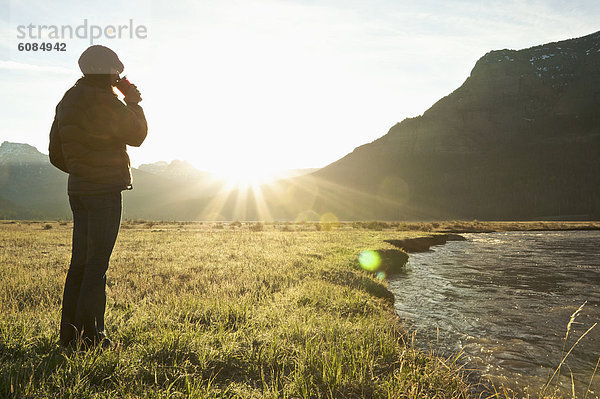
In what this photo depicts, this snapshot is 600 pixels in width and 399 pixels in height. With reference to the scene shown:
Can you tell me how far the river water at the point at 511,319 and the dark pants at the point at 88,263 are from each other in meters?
3.91

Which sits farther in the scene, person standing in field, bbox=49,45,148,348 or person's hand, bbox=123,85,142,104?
person's hand, bbox=123,85,142,104

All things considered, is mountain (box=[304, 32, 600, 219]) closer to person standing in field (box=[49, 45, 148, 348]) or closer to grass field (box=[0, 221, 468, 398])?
grass field (box=[0, 221, 468, 398])

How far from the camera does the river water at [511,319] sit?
16.2ft

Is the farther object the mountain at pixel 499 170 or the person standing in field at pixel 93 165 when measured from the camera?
the mountain at pixel 499 170

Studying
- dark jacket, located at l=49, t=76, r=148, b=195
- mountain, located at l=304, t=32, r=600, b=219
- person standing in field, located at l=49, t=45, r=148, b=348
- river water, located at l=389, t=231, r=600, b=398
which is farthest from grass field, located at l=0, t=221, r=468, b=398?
mountain, located at l=304, t=32, r=600, b=219

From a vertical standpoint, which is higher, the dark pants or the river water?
the dark pants

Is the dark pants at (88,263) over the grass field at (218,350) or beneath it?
over

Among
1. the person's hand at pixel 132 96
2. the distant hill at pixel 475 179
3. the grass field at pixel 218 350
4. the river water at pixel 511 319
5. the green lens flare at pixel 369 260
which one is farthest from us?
the distant hill at pixel 475 179

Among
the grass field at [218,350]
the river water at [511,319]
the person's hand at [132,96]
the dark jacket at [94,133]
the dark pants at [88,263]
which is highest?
the person's hand at [132,96]

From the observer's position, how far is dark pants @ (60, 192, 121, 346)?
3.41 metres

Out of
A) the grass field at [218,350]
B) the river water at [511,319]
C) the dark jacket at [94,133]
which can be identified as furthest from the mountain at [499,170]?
the dark jacket at [94,133]

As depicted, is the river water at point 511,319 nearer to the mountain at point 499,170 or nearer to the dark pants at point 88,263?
the dark pants at point 88,263

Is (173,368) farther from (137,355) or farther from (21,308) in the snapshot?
(21,308)

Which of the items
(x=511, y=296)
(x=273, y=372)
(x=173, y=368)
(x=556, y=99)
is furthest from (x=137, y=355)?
(x=556, y=99)
